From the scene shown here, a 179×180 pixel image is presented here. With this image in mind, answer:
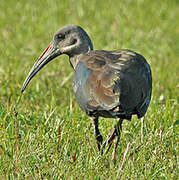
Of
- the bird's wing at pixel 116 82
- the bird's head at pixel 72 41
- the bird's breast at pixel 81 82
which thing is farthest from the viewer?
the bird's head at pixel 72 41

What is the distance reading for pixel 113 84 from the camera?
153 inches

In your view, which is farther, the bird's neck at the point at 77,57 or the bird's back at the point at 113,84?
the bird's neck at the point at 77,57

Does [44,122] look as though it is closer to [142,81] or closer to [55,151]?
[55,151]

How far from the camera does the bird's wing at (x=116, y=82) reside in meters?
3.88

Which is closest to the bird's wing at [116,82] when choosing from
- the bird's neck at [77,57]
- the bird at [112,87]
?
the bird at [112,87]

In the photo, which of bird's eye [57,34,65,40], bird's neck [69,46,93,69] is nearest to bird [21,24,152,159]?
bird's neck [69,46,93,69]

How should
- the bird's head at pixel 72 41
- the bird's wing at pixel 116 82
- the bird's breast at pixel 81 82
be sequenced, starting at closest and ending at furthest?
the bird's wing at pixel 116 82 < the bird's breast at pixel 81 82 < the bird's head at pixel 72 41

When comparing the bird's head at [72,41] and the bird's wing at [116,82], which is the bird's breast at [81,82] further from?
the bird's head at [72,41]

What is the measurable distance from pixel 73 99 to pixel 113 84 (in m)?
2.09

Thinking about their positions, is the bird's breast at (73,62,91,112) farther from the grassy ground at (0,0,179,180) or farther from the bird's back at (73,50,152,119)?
the grassy ground at (0,0,179,180)

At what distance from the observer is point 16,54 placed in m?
7.66

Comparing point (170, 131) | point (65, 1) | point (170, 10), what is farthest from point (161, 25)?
point (170, 131)

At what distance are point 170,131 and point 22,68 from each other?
2.91 meters

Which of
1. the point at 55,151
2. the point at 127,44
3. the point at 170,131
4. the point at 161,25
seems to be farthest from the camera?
the point at 161,25
